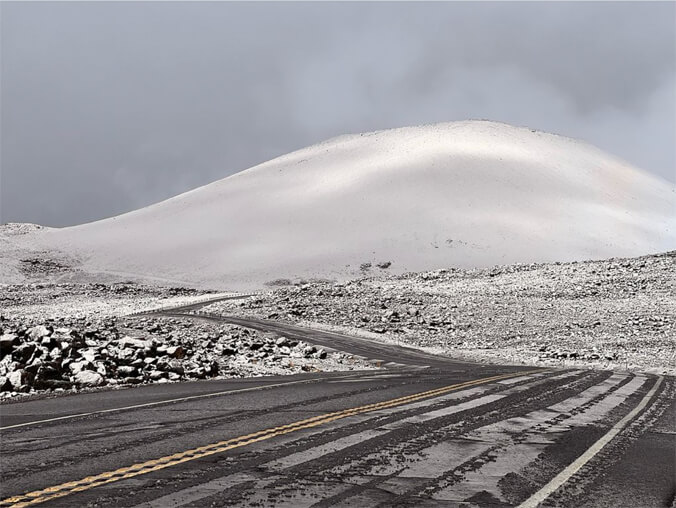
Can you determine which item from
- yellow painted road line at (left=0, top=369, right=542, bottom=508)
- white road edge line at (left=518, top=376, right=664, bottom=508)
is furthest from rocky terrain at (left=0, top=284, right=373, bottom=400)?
white road edge line at (left=518, top=376, right=664, bottom=508)

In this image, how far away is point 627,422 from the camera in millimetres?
11914

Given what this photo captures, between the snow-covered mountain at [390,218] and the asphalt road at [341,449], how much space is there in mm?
72695

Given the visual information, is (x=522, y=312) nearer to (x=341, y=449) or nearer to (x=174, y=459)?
(x=341, y=449)

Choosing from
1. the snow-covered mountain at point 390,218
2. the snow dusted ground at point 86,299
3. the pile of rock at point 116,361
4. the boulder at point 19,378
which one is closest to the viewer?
the boulder at point 19,378

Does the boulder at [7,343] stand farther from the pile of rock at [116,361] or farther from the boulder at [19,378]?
the boulder at [19,378]

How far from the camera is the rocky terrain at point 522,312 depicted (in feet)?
129

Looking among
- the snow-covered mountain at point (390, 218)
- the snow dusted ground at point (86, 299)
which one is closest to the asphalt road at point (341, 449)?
the snow dusted ground at point (86, 299)

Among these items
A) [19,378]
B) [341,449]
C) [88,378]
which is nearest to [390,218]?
[88,378]

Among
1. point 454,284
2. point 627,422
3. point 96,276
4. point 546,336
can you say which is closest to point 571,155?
point 454,284

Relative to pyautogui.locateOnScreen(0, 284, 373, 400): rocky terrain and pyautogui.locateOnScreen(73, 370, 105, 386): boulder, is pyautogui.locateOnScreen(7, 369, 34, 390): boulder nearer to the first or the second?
pyautogui.locateOnScreen(0, 284, 373, 400): rocky terrain

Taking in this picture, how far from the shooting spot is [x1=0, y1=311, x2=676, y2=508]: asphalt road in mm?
6934

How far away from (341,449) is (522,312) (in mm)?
44222

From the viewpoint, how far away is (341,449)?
8.98 m

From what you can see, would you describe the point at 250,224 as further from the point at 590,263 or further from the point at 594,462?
the point at 594,462
